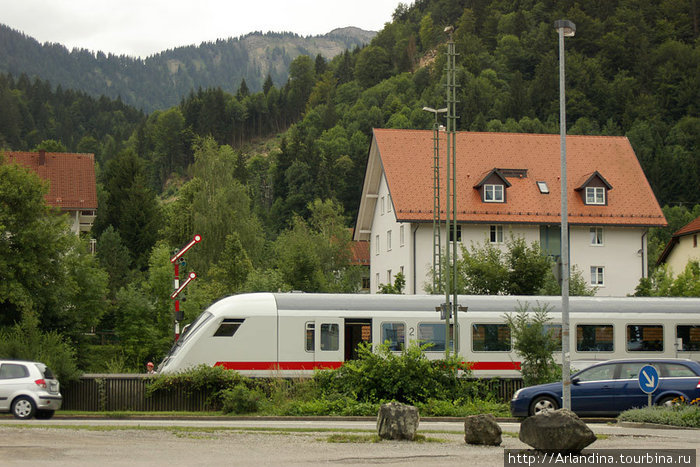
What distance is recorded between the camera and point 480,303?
30484mm

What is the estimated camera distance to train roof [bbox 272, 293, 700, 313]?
29516mm

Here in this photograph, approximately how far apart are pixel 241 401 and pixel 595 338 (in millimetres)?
11695

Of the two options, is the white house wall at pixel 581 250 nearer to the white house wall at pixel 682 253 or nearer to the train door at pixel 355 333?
the white house wall at pixel 682 253

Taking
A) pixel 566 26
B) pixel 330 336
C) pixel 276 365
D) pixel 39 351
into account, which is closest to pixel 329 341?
pixel 330 336

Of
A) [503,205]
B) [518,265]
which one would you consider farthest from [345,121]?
[518,265]

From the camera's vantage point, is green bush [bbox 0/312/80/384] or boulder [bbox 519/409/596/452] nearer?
boulder [bbox 519/409/596/452]

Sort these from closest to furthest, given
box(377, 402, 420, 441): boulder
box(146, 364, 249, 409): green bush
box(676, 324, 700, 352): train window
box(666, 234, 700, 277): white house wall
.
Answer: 1. box(377, 402, 420, 441): boulder
2. box(146, 364, 249, 409): green bush
3. box(676, 324, 700, 352): train window
4. box(666, 234, 700, 277): white house wall

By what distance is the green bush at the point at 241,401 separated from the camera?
2511cm

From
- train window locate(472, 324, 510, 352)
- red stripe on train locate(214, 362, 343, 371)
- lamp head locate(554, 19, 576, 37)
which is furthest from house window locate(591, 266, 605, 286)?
lamp head locate(554, 19, 576, 37)

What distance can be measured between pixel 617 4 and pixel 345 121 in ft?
159

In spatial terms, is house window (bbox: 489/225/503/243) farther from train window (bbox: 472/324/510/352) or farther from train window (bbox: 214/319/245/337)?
train window (bbox: 214/319/245/337)

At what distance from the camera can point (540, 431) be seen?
12484 millimetres

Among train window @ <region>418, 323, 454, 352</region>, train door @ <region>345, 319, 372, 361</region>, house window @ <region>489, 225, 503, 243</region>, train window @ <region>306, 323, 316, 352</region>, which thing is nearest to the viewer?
train window @ <region>306, 323, 316, 352</region>

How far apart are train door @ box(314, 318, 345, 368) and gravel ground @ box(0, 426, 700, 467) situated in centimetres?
1200
